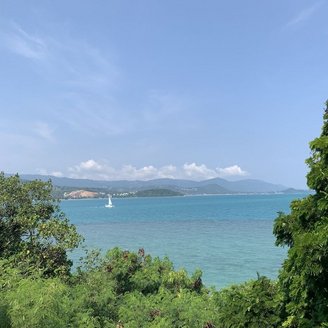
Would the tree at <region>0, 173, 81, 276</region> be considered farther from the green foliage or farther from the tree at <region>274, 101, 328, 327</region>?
the tree at <region>274, 101, 328, 327</region>

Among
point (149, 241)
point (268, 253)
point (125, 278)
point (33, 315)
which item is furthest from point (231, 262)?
point (33, 315)

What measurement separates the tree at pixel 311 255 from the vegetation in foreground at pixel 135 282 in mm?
17

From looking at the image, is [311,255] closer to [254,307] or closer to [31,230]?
[254,307]

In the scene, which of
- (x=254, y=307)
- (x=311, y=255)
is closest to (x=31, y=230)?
(x=254, y=307)

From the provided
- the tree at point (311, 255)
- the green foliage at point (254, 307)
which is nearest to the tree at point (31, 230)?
the green foliage at point (254, 307)

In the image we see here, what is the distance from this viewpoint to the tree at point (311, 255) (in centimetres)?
630

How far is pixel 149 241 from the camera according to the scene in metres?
53.0

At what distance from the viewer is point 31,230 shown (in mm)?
17391

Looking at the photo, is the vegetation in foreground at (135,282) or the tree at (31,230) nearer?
the vegetation in foreground at (135,282)

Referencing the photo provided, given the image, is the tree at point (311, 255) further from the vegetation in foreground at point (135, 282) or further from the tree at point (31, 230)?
the tree at point (31, 230)

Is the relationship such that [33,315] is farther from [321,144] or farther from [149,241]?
[149,241]

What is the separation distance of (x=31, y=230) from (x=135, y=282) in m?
5.05

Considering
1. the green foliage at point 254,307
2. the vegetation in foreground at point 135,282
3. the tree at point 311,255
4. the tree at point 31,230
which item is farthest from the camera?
the tree at point 31,230

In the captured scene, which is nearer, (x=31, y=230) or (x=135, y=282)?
(x=135, y=282)
